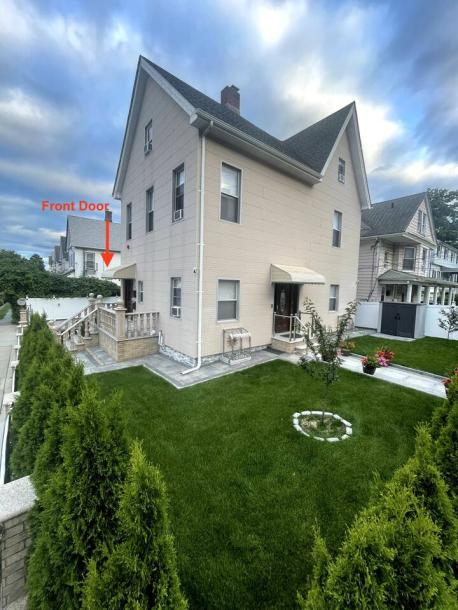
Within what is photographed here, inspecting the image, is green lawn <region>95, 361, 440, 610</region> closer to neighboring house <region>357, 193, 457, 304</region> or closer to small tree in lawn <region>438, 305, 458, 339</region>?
small tree in lawn <region>438, 305, 458, 339</region>

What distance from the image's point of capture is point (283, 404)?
5.64 meters

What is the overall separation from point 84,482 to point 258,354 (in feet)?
25.3

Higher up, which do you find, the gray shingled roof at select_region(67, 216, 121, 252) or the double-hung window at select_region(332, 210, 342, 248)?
the gray shingled roof at select_region(67, 216, 121, 252)

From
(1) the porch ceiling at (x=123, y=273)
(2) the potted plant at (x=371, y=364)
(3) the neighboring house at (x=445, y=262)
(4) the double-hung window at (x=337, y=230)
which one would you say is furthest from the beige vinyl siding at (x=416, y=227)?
(1) the porch ceiling at (x=123, y=273)

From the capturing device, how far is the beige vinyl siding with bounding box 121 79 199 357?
7.80 m

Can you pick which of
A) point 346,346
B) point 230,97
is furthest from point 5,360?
point 230,97

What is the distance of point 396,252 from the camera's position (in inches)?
763

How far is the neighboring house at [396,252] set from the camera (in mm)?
17688

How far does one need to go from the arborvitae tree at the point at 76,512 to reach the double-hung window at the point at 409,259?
23016mm

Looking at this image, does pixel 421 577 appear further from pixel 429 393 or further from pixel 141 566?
pixel 429 393

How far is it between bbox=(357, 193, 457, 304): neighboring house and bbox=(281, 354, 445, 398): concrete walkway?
1047 cm

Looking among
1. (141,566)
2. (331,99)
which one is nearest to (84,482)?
(141,566)

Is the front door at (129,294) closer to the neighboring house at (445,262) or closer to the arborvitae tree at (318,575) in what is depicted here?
the arborvitae tree at (318,575)

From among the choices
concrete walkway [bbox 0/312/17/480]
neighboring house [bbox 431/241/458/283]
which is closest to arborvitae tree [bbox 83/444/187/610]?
concrete walkway [bbox 0/312/17/480]
